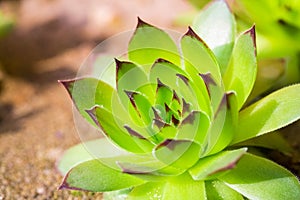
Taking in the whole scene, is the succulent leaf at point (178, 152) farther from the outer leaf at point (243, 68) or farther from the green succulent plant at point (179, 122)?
the outer leaf at point (243, 68)

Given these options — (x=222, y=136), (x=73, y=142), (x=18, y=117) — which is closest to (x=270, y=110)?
(x=222, y=136)

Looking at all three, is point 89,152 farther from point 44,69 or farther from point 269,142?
point 44,69

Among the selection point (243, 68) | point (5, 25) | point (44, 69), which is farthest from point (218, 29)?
point (44, 69)

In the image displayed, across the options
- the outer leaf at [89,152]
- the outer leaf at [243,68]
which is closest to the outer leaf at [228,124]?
the outer leaf at [243,68]

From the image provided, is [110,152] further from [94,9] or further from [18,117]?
[94,9]

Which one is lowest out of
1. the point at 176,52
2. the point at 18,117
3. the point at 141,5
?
the point at 18,117

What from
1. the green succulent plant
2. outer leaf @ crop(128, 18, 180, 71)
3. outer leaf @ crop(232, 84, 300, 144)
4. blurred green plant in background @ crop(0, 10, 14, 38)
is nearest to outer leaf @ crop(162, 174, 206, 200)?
the green succulent plant
